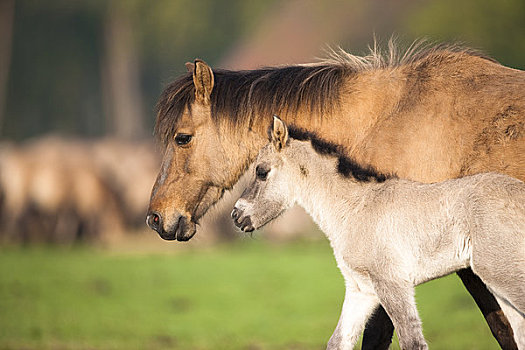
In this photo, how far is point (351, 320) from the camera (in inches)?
216

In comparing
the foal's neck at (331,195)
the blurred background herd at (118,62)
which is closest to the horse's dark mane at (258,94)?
the foal's neck at (331,195)

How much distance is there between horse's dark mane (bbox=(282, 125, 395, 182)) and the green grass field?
431cm

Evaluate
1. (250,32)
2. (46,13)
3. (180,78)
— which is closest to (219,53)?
(250,32)

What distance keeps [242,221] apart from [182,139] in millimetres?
966

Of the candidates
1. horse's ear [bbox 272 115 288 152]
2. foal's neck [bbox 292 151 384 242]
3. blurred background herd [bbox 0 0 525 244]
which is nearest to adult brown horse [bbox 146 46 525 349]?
foal's neck [bbox 292 151 384 242]

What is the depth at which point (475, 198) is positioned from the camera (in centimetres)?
496

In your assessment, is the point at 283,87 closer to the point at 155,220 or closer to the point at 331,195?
the point at 331,195

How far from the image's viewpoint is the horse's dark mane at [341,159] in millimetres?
5574

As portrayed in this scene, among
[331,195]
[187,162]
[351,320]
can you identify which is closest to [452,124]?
[331,195]

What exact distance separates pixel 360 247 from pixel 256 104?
5.03ft

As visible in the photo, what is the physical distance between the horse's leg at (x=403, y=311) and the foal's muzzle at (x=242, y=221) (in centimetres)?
112

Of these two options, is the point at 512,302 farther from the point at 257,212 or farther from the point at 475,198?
the point at 257,212

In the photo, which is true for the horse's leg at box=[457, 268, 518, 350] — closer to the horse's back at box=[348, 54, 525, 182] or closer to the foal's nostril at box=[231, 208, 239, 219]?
the horse's back at box=[348, 54, 525, 182]

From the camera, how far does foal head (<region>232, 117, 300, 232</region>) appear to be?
5789 mm
